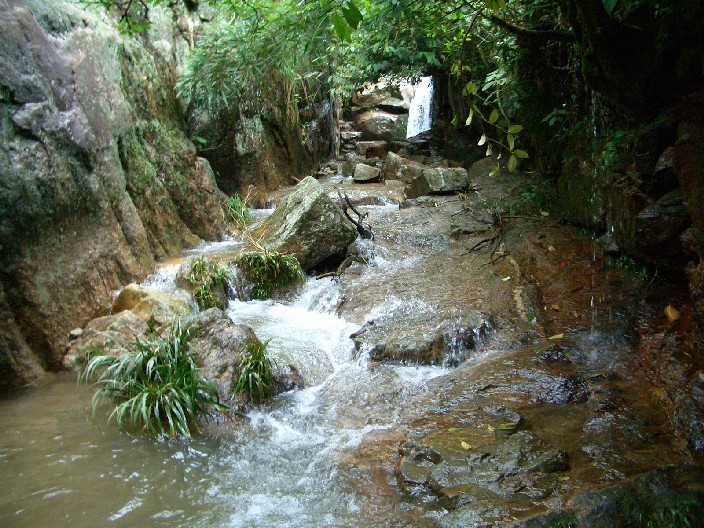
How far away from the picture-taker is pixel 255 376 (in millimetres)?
4652

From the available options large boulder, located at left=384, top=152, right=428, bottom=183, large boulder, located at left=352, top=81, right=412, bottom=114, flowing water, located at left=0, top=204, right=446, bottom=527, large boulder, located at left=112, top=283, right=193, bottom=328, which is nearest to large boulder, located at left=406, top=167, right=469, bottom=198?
large boulder, located at left=384, top=152, right=428, bottom=183

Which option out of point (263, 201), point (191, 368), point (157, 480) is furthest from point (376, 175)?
point (157, 480)

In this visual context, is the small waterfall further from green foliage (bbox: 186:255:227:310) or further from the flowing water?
the flowing water

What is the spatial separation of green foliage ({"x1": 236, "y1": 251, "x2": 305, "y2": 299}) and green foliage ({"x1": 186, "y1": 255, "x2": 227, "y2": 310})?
14.3 inches

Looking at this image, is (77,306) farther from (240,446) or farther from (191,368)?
(240,446)

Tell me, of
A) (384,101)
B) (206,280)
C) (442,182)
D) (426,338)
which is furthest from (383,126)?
(426,338)

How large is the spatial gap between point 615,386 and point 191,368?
3532mm

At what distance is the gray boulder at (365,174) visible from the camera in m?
13.4

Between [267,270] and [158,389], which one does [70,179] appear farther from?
[158,389]

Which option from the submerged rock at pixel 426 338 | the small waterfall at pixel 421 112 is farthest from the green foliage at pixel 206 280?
→ the small waterfall at pixel 421 112

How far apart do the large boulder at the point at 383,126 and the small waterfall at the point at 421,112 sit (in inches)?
10.2

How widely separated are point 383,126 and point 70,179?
14111 millimetres

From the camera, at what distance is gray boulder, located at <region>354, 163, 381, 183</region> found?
527 inches

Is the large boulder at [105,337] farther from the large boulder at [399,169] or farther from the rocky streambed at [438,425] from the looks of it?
the large boulder at [399,169]
